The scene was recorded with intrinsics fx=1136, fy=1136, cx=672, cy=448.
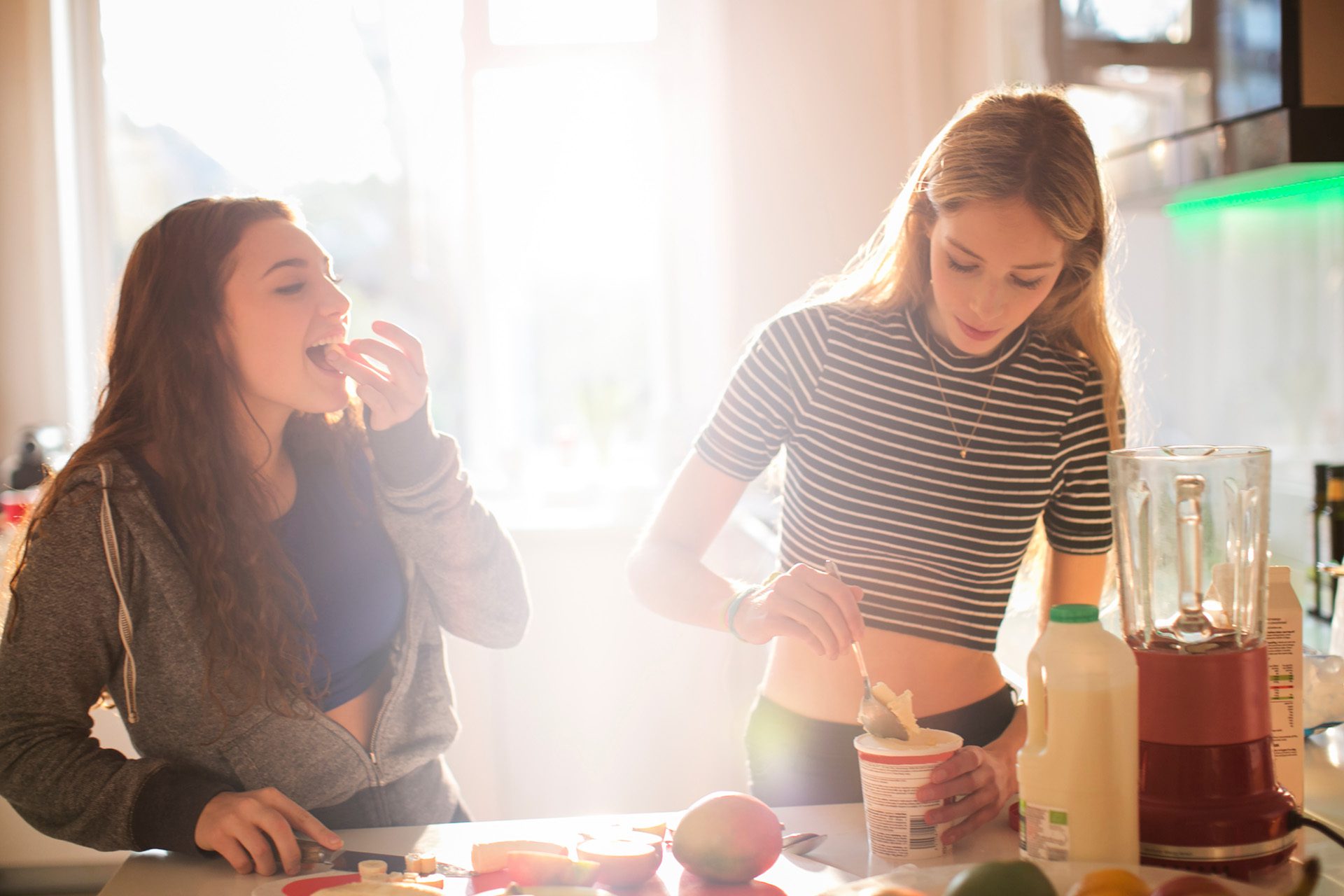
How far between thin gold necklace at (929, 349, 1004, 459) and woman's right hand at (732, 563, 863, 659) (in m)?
0.37

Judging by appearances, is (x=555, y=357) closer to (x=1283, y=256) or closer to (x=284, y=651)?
(x=1283, y=256)

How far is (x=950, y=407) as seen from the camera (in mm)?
1375

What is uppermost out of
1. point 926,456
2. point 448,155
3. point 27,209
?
point 448,155

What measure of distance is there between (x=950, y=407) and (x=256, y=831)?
0.89 m

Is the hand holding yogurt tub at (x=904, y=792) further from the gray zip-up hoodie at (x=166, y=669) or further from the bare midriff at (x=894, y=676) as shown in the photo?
the gray zip-up hoodie at (x=166, y=669)

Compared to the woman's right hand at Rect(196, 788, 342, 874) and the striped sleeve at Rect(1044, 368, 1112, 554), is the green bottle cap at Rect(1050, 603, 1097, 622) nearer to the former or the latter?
the striped sleeve at Rect(1044, 368, 1112, 554)

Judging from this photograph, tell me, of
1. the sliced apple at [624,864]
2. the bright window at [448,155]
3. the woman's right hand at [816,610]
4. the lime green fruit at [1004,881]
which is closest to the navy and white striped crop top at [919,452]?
the woman's right hand at [816,610]

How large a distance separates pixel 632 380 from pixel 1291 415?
190 centimetres

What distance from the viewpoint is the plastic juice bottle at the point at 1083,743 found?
84 centimetres

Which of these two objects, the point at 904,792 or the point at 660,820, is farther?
the point at 660,820

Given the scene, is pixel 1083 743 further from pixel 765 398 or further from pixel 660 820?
pixel 765 398

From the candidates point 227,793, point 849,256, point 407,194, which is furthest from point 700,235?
point 227,793

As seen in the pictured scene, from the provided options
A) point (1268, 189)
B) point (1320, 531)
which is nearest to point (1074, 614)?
point (1320, 531)

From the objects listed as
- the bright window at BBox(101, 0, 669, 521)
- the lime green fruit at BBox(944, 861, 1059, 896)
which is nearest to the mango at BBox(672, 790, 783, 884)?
the lime green fruit at BBox(944, 861, 1059, 896)
